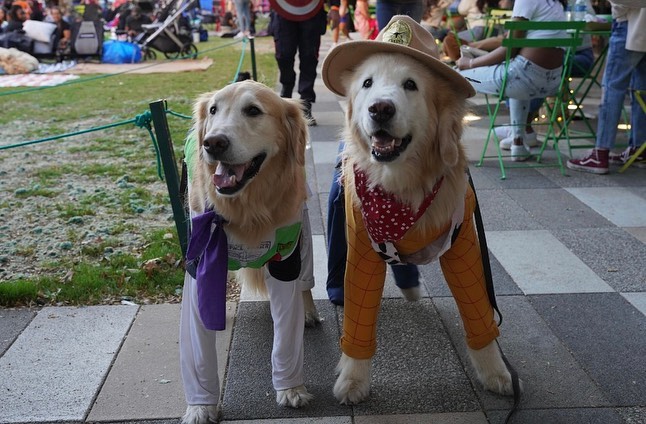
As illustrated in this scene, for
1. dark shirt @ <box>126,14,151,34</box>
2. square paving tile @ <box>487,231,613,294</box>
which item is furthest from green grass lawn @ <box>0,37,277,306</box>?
dark shirt @ <box>126,14,151,34</box>

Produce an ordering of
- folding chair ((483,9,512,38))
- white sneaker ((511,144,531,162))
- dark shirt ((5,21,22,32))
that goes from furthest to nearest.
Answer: dark shirt ((5,21,22,32))
folding chair ((483,9,512,38))
white sneaker ((511,144,531,162))

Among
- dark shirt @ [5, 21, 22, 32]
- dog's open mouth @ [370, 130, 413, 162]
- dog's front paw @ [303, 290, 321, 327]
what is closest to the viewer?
dog's open mouth @ [370, 130, 413, 162]

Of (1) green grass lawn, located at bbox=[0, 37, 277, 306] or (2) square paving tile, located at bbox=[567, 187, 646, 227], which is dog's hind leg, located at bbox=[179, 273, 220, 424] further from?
(2) square paving tile, located at bbox=[567, 187, 646, 227]

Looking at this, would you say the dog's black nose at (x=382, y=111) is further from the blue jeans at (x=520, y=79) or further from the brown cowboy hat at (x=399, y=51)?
the blue jeans at (x=520, y=79)

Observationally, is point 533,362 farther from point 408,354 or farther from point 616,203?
point 616,203

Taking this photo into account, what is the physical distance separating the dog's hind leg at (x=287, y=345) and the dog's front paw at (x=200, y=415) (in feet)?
0.98

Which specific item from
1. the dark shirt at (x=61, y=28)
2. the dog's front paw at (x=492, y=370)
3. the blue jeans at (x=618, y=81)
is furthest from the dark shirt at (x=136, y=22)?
the dog's front paw at (x=492, y=370)

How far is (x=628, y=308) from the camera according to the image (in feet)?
11.5

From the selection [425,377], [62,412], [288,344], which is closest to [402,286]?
[425,377]

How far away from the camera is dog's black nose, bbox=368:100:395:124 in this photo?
236cm

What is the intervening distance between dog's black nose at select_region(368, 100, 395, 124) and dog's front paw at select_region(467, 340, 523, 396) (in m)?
1.20

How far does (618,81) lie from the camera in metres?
5.64

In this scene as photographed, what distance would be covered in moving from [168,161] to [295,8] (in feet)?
13.9

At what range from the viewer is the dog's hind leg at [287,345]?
2.72m
